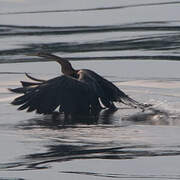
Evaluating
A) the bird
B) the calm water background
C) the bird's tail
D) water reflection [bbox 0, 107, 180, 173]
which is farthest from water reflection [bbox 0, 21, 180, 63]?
water reflection [bbox 0, 107, 180, 173]

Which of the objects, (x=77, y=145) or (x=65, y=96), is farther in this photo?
(x=65, y=96)

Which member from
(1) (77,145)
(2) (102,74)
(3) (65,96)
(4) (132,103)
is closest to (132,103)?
(4) (132,103)

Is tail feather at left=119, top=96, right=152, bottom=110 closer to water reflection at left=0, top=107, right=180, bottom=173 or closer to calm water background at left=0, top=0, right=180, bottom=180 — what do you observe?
calm water background at left=0, top=0, right=180, bottom=180

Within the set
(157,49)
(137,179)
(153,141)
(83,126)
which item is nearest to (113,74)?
(157,49)

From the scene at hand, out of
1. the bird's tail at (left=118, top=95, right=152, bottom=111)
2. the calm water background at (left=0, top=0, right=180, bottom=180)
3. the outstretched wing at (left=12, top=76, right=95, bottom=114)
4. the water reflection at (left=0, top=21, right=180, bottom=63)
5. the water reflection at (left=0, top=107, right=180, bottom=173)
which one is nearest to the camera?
the calm water background at (left=0, top=0, right=180, bottom=180)

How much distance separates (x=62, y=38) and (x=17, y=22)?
2.03 m

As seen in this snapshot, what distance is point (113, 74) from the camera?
591 inches

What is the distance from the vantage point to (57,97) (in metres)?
12.2

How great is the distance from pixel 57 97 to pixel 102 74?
9.37 ft

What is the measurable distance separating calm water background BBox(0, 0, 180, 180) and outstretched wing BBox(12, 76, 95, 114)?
0.16 metres

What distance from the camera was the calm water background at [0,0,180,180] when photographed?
31.8ft

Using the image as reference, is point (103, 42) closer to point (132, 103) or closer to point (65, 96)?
point (132, 103)

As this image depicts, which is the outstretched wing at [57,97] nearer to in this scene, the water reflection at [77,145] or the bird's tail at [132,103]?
the water reflection at [77,145]

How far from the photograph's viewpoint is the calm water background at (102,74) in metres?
9.70
